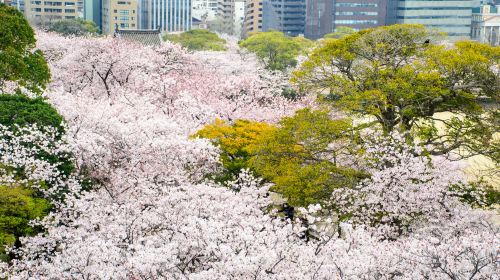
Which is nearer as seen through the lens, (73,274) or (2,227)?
(73,274)

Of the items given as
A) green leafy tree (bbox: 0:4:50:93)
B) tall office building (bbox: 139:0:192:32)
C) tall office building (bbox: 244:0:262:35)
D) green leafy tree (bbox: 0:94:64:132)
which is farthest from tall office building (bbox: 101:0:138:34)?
green leafy tree (bbox: 0:94:64:132)

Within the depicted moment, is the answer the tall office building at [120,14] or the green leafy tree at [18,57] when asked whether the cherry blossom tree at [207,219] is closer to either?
the green leafy tree at [18,57]

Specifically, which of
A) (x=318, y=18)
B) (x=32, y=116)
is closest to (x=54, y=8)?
(x=318, y=18)

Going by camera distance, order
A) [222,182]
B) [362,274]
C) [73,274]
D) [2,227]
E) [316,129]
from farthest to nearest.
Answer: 1. [222,182]
2. [316,129]
3. [2,227]
4. [73,274]
5. [362,274]

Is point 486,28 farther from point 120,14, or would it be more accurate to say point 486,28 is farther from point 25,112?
point 25,112

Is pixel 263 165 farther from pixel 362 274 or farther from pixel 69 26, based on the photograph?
pixel 69 26

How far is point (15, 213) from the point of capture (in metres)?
14.2

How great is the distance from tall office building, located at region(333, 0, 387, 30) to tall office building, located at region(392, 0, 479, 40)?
4.35 m

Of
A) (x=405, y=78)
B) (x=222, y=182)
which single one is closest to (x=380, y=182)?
(x=405, y=78)

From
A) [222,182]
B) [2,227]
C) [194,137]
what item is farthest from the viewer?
[194,137]

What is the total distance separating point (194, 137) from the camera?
68.6 ft

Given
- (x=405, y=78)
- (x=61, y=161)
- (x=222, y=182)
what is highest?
(x=405, y=78)

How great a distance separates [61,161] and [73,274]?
5.53 metres

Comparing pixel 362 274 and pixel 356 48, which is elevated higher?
pixel 356 48
